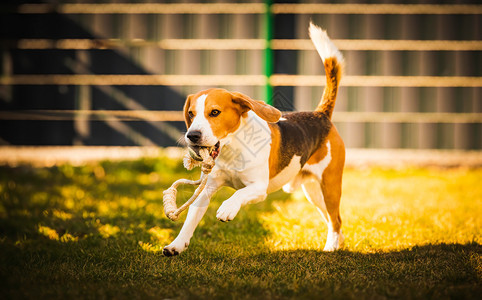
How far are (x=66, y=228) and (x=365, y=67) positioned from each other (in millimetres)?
5457

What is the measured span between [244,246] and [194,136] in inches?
49.9

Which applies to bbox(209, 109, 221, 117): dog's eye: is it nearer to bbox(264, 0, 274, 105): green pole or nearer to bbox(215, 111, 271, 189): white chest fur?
bbox(215, 111, 271, 189): white chest fur

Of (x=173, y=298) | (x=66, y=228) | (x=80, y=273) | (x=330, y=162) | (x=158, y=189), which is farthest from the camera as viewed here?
(x=158, y=189)

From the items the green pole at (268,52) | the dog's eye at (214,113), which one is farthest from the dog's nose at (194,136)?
the green pole at (268,52)

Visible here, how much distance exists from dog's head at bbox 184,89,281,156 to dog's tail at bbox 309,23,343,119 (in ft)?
3.43

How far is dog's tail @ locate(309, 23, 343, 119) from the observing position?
405cm

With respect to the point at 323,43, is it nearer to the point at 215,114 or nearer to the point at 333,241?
the point at 215,114

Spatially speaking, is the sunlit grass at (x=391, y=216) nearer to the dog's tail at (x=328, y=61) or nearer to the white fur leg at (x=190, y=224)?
the white fur leg at (x=190, y=224)

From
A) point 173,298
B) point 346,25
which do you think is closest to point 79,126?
point 346,25

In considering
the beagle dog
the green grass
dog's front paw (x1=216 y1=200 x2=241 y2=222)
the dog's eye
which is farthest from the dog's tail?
dog's front paw (x1=216 y1=200 x2=241 y2=222)

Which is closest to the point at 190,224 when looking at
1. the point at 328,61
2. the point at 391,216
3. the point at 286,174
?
the point at 286,174

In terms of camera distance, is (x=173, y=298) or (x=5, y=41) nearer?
(x=173, y=298)

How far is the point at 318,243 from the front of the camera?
154 inches

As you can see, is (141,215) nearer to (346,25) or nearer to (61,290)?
(61,290)
